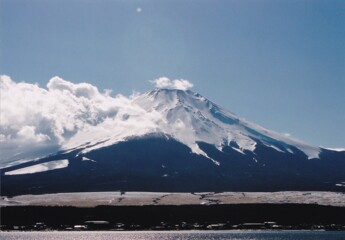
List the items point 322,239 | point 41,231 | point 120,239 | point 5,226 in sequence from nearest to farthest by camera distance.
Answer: point 322,239 < point 120,239 < point 41,231 < point 5,226

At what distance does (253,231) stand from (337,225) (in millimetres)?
29982

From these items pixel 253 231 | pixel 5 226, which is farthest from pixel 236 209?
pixel 5 226

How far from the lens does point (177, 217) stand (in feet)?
575

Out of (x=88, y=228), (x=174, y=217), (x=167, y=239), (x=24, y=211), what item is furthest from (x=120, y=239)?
(x=24, y=211)

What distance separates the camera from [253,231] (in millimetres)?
160250

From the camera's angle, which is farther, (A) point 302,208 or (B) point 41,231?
(A) point 302,208

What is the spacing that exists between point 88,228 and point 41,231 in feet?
46.3

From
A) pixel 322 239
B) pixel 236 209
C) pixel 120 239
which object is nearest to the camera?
pixel 322 239

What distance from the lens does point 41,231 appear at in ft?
509

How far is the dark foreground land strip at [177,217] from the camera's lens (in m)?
168

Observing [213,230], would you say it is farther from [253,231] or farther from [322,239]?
[322,239]

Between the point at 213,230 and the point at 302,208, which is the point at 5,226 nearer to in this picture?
the point at 213,230

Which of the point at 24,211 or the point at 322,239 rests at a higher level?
the point at 24,211

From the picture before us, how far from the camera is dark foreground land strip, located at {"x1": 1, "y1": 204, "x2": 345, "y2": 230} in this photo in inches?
6609
